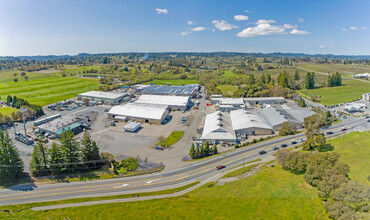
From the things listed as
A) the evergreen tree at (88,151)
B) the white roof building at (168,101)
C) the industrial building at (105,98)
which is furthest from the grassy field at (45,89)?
the evergreen tree at (88,151)

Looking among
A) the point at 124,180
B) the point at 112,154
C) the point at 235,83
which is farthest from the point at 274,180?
the point at 235,83

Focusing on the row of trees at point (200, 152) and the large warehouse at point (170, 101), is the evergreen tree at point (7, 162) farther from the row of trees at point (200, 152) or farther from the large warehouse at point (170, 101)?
the large warehouse at point (170, 101)

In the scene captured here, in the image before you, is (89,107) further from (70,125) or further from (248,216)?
→ (248,216)

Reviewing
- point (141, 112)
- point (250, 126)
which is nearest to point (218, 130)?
point (250, 126)

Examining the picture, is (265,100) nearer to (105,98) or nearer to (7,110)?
(105,98)

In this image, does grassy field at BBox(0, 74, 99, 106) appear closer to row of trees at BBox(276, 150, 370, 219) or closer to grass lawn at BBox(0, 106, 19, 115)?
grass lawn at BBox(0, 106, 19, 115)

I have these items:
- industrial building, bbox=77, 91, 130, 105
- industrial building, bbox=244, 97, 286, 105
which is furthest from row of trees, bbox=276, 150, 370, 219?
industrial building, bbox=77, 91, 130, 105
